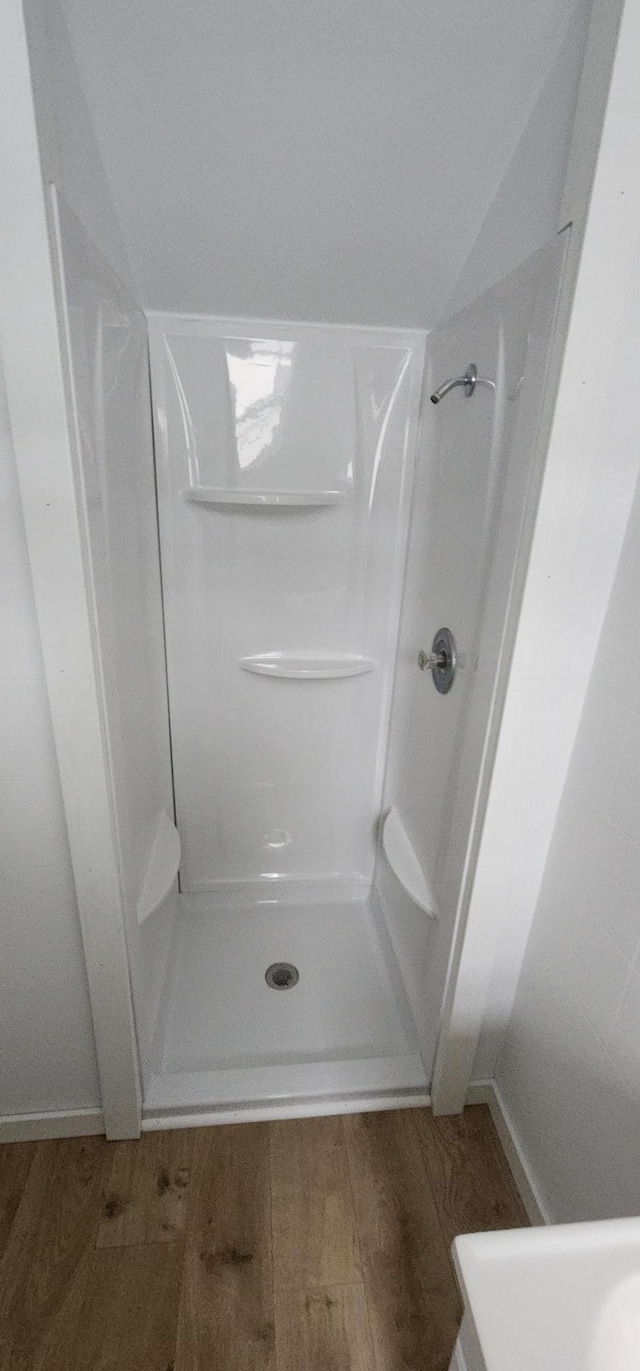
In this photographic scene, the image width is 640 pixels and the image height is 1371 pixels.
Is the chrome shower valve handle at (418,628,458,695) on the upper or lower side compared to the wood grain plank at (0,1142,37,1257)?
upper

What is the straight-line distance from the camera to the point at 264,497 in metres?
1.49

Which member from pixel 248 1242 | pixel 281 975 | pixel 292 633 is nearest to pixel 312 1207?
pixel 248 1242

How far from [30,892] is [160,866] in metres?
0.44

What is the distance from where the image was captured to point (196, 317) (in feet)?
4.70

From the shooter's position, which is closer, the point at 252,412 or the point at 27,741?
the point at 27,741

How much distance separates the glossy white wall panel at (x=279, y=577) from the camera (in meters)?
1.49

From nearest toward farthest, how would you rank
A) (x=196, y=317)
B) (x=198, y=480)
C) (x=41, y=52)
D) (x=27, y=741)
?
→ (x=41, y=52), (x=27, y=741), (x=196, y=317), (x=198, y=480)

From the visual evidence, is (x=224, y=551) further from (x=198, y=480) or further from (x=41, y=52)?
(x=41, y=52)

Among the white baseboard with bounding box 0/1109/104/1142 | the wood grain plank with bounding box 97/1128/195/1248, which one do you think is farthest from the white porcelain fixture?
the white baseboard with bounding box 0/1109/104/1142

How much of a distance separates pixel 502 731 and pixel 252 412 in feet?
3.28

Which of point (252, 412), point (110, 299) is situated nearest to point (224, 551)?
point (252, 412)

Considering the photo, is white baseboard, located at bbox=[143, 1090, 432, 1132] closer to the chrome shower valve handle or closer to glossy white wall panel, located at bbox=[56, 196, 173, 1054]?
glossy white wall panel, located at bbox=[56, 196, 173, 1054]

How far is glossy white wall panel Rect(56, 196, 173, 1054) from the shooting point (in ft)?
3.07

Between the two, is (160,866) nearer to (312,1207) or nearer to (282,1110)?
(282,1110)
